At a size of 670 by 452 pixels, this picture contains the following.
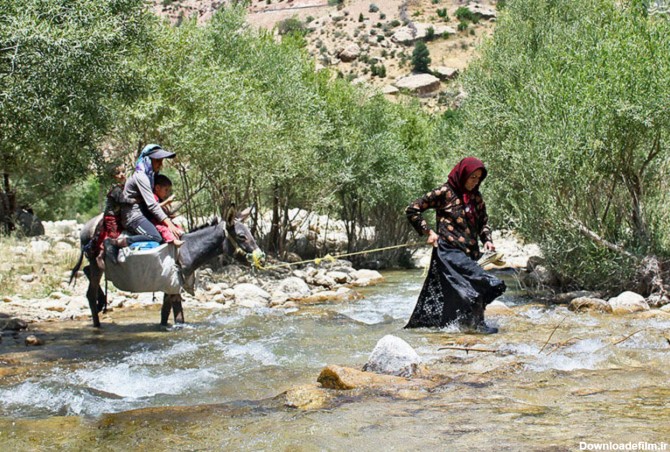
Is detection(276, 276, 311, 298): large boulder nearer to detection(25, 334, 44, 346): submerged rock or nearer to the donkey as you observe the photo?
the donkey

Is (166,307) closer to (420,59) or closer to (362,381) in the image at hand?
(362,381)

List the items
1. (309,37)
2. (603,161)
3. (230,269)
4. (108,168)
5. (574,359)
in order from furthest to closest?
(309,37)
(230,269)
(603,161)
(108,168)
(574,359)

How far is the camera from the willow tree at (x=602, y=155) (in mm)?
13781

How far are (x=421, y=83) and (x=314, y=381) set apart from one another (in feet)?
321

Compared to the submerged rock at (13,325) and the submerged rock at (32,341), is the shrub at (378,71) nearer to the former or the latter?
the submerged rock at (13,325)

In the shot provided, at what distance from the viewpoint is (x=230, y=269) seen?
2286cm

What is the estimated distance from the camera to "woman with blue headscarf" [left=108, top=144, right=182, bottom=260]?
9.76 meters

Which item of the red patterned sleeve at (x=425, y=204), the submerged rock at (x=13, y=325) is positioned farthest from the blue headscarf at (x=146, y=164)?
the red patterned sleeve at (x=425, y=204)

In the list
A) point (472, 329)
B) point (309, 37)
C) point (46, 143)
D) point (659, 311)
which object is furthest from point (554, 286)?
point (309, 37)

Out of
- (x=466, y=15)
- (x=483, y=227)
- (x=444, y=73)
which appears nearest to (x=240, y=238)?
(x=483, y=227)

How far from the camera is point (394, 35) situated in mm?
120875

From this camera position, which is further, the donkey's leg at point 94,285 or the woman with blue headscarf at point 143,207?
the donkey's leg at point 94,285

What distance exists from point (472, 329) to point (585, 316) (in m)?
2.89

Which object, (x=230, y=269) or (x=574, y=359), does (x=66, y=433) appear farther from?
(x=230, y=269)
